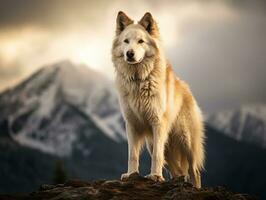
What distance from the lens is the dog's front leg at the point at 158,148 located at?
59.5 ft

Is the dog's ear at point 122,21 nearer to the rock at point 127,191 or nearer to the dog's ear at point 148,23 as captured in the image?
the dog's ear at point 148,23

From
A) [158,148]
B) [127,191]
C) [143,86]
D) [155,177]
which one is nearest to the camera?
[127,191]

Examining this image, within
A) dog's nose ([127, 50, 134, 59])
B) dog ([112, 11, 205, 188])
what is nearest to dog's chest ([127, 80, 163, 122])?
dog ([112, 11, 205, 188])

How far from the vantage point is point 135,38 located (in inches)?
712

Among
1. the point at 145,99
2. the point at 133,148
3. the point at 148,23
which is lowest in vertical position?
the point at 133,148

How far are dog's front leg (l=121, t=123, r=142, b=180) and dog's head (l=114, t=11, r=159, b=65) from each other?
1.84 metres

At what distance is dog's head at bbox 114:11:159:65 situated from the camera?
17.9 meters

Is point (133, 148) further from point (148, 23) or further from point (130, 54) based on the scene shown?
point (148, 23)

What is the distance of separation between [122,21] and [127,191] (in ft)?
16.4

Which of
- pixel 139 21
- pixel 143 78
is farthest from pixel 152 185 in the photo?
pixel 139 21

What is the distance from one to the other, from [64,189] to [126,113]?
3.67m

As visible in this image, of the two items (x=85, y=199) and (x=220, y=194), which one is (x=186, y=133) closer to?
(x=220, y=194)

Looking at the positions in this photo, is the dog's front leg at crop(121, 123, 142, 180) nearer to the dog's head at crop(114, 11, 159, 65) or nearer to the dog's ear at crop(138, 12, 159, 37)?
the dog's head at crop(114, 11, 159, 65)

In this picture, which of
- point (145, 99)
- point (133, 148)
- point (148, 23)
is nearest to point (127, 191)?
point (133, 148)
